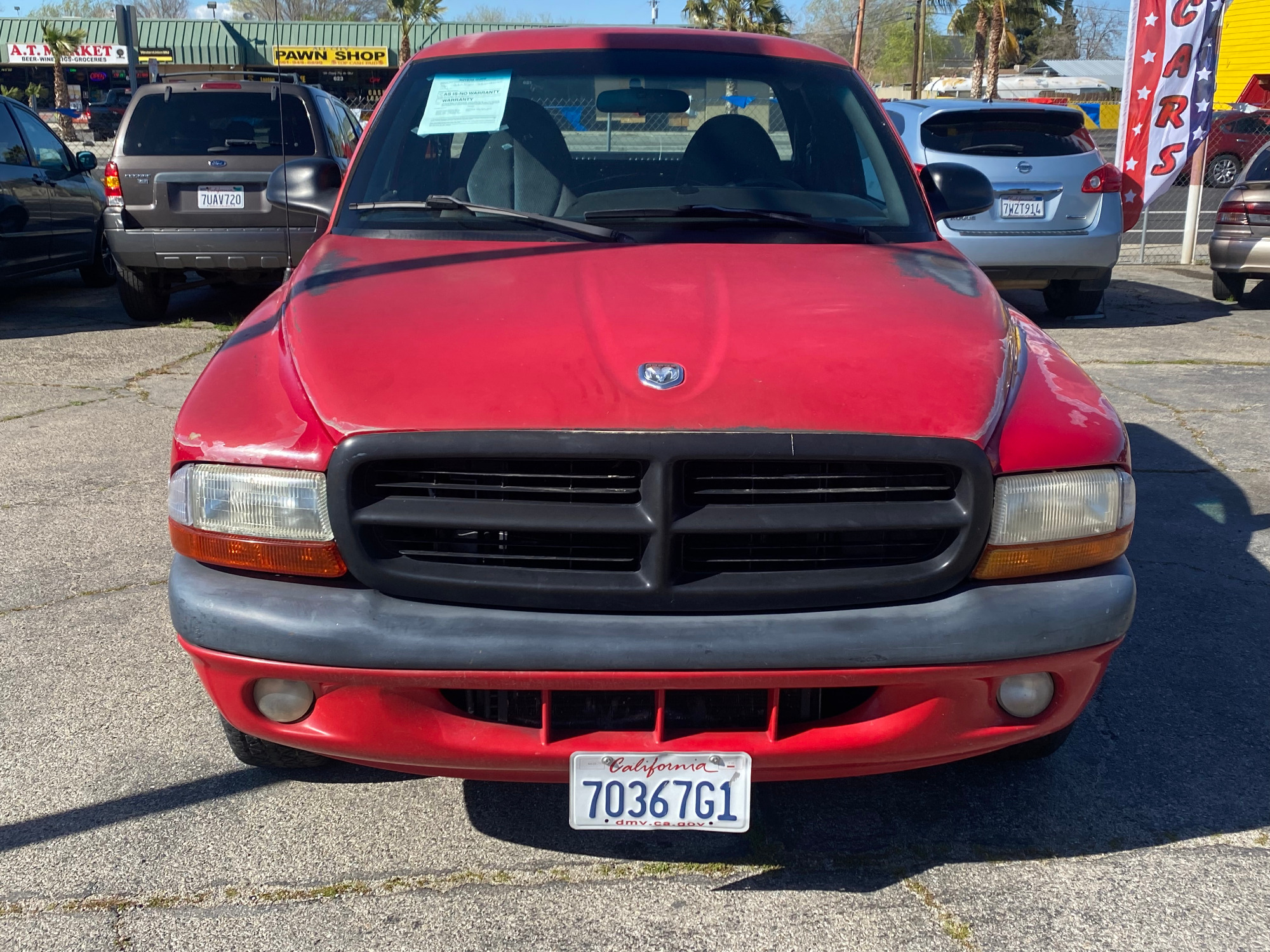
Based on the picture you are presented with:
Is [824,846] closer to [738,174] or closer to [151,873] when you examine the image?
[151,873]

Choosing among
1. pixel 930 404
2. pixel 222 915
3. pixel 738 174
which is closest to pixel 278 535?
pixel 222 915

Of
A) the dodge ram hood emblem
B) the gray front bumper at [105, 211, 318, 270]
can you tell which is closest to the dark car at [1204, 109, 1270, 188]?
the gray front bumper at [105, 211, 318, 270]

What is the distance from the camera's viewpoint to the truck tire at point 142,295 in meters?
8.75

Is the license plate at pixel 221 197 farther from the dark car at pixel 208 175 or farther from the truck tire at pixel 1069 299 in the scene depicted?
the truck tire at pixel 1069 299

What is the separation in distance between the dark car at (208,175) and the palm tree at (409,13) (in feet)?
134

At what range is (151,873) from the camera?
99.0 inches

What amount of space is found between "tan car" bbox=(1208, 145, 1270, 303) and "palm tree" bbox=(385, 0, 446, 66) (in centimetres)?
4135

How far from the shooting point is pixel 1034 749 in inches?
112

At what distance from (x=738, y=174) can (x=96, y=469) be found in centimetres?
342

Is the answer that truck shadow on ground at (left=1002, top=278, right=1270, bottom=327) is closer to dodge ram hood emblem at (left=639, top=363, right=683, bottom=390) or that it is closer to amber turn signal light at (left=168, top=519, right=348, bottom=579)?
dodge ram hood emblem at (left=639, top=363, right=683, bottom=390)

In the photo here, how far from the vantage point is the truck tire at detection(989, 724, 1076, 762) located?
280cm

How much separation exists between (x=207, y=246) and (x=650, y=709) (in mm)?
6965

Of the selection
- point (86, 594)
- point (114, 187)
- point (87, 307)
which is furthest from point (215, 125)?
point (86, 594)

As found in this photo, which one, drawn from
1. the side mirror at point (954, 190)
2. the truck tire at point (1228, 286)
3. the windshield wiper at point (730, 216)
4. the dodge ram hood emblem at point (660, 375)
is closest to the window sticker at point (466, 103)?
the windshield wiper at point (730, 216)
